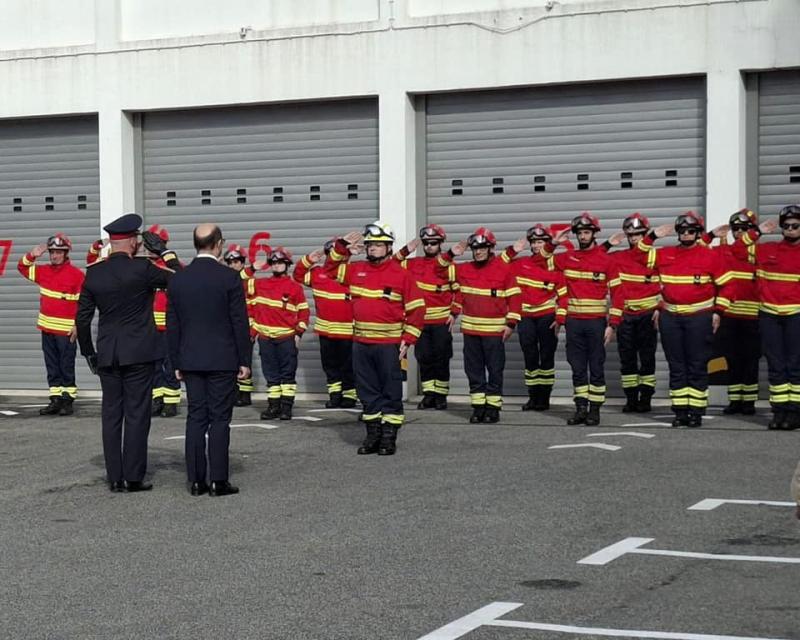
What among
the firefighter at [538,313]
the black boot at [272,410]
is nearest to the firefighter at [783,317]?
the firefighter at [538,313]

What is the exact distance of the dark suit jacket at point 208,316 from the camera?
11203 millimetres

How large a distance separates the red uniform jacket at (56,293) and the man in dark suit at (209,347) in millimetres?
7049

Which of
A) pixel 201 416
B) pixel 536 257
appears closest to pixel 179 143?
pixel 536 257

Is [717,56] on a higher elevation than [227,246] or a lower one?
higher

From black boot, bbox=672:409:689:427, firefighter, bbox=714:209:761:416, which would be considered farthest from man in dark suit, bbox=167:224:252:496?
firefighter, bbox=714:209:761:416

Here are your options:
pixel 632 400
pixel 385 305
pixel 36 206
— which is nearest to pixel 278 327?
pixel 632 400

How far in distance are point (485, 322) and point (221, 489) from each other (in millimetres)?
5764

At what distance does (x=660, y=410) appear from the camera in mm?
17391

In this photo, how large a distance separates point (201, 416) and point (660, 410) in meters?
7.51

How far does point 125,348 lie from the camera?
450 inches

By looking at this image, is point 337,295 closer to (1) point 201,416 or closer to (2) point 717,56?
(2) point 717,56

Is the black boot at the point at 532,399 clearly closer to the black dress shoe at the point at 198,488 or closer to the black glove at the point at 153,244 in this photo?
the black glove at the point at 153,244

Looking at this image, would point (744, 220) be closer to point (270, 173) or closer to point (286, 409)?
point (286, 409)

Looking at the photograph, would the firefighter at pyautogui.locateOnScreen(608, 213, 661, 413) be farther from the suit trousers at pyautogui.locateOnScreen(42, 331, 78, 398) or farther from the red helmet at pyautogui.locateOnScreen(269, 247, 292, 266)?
the suit trousers at pyautogui.locateOnScreen(42, 331, 78, 398)
